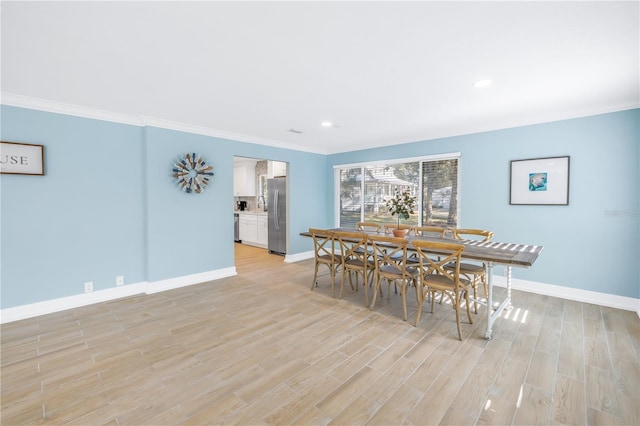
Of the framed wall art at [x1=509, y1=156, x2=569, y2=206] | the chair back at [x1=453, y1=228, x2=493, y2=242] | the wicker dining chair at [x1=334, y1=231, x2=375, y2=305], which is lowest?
the wicker dining chair at [x1=334, y1=231, x2=375, y2=305]

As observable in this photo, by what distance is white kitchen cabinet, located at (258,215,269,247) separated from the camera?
7.25m

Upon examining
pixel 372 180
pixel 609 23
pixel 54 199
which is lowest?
pixel 54 199

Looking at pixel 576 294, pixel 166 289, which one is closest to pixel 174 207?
pixel 166 289

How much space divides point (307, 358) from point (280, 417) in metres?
0.64

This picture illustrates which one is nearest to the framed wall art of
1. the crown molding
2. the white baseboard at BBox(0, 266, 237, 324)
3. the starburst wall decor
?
the crown molding

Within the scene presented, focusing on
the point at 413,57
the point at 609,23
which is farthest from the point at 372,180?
the point at 609,23

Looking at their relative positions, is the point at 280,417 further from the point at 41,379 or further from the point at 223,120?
the point at 223,120

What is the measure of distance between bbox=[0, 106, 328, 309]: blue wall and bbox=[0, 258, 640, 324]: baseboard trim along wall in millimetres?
75

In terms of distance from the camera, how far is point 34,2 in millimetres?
1598

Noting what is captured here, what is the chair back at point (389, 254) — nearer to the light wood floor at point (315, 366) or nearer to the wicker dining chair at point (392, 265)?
the wicker dining chair at point (392, 265)

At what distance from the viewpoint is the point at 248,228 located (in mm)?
7891

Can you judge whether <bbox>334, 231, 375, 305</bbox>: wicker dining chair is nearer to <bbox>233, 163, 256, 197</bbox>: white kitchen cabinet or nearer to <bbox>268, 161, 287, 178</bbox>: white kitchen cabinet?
<bbox>268, 161, 287, 178</bbox>: white kitchen cabinet

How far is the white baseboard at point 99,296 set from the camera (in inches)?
121

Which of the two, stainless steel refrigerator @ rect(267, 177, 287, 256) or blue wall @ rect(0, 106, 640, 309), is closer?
blue wall @ rect(0, 106, 640, 309)
